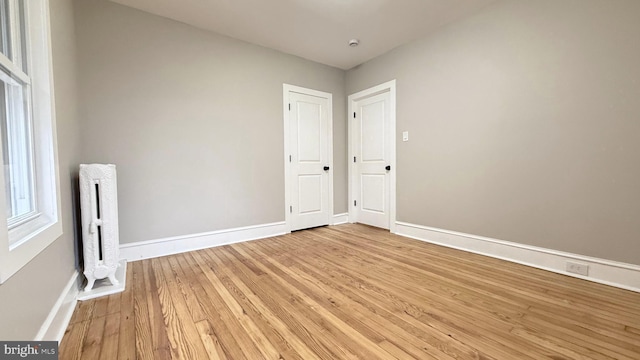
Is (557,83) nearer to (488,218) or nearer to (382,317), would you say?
(488,218)

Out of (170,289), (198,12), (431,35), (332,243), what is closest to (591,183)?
(431,35)

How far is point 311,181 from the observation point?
410 centimetres

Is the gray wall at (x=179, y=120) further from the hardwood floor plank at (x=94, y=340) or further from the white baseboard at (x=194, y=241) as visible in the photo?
the hardwood floor plank at (x=94, y=340)

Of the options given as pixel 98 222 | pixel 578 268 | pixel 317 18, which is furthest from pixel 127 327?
pixel 578 268

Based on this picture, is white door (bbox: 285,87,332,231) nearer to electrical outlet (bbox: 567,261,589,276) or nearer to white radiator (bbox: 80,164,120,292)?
white radiator (bbox: 80,164,120,292)

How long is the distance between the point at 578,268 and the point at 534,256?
0.98 feet

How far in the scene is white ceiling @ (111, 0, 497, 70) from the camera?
2633mm

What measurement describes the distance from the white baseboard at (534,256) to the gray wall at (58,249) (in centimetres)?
343

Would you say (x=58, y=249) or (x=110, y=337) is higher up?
(x=58, y=249)

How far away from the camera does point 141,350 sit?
1.33 metres

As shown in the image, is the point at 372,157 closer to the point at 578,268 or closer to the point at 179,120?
the point at 578,268

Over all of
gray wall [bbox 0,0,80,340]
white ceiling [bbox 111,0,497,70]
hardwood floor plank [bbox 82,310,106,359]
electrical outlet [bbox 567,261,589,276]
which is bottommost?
hardwood floor plank [bbox 82,310,106,359]

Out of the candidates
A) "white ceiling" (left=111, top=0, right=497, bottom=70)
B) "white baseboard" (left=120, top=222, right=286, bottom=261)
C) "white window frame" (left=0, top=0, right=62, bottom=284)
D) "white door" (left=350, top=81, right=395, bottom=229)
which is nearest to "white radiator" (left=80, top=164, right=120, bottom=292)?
"white window frame" (left=0, top=0, right=62, bottom=284)

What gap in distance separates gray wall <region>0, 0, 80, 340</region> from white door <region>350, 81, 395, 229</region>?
11.3 feet
